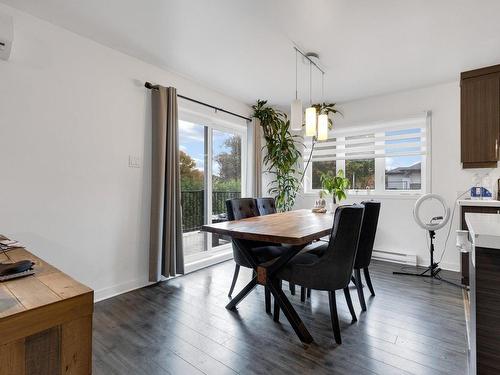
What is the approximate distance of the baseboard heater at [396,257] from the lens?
372 cm

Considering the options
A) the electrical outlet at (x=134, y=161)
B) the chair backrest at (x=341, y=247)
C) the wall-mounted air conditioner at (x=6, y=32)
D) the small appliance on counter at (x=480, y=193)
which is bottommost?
the chair backrest at (x=341, y=247)

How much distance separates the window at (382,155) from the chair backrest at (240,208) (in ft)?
6.74

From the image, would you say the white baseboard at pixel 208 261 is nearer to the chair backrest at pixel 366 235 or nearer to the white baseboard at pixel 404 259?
the chair backrest at pixel 366 235

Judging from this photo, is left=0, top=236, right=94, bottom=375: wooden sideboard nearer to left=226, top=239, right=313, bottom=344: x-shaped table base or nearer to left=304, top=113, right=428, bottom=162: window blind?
left=226, top=239, right=313, bottom=344: x-shaped table base

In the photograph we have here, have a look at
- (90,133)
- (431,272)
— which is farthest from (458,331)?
(90,133)

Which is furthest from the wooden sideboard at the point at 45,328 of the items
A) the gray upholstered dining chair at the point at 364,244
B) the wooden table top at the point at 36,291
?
the gray upholstered dining chair at the point at 364,244

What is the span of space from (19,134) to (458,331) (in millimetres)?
3675

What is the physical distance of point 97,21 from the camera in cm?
225

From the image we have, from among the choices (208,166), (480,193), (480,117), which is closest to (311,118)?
(208,166)

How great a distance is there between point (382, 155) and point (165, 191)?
3173 mm

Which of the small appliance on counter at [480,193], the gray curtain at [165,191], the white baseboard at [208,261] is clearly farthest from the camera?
the white baseboard at [208,261]

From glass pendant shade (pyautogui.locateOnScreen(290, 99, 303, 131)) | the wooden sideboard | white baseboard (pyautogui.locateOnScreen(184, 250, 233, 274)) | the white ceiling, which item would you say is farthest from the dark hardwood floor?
the white ceiling

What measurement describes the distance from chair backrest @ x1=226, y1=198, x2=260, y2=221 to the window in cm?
206

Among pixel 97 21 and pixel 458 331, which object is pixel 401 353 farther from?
pixel 97 21
